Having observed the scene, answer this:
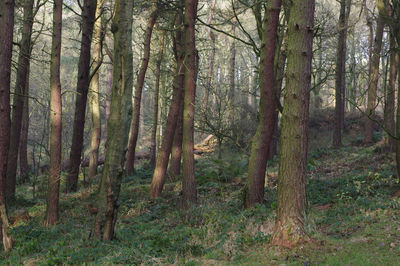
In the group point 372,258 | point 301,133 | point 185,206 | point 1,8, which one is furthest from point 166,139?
point 372,258

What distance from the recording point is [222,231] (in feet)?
24.2

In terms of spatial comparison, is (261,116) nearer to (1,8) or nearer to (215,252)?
(215,252)

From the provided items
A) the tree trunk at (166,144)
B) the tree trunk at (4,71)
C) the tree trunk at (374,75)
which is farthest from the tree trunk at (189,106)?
the tree trunk at (374,75)

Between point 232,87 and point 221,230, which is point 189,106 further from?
point 232,87

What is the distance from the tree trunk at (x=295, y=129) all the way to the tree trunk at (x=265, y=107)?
320cm

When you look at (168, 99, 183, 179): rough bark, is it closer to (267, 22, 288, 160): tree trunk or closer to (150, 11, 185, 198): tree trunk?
(150, 11, 185, 198): tree trunk

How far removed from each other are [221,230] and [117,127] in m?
2.79

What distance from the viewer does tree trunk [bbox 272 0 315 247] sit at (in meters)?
5.85

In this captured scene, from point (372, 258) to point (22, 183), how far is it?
17.2 meters

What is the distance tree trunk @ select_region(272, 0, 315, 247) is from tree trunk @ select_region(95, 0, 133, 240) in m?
2.97

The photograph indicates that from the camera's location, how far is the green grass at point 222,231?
5.58 metres

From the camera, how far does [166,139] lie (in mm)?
11906

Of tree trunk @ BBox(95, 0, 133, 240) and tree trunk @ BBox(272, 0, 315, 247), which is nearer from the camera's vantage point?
tree trunk @ BBox(272, 0, 315, 247)

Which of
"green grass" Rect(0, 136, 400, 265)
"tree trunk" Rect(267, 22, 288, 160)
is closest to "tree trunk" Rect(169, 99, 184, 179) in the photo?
"green grass" Rect(0, 136, 400, 265)
